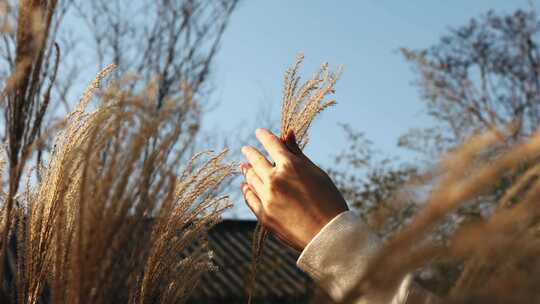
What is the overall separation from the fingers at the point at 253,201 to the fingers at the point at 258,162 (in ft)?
0.13

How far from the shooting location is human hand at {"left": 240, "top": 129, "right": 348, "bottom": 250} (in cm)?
113

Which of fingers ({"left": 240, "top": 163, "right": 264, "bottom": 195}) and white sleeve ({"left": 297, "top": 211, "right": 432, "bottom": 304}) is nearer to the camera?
white sleeve ({"left": 297, "top": 211, "right": 432, "bottom": 304})

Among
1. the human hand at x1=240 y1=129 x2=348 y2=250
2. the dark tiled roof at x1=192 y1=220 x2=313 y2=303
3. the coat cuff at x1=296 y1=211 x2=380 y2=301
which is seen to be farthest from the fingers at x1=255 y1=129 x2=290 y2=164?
the dark tiled roof at x1=192 y1=220 x2=313 y2=303

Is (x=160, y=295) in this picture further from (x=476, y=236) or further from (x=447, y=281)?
(x=476, y=236)

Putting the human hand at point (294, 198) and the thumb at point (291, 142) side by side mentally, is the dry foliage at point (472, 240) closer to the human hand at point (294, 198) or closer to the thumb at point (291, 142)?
the human hand at point (294, 198)

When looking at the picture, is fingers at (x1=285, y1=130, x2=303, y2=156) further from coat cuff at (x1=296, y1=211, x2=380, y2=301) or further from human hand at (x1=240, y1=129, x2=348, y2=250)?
coat cuff at (x1=296, y1=211, x2=380, y2=301)

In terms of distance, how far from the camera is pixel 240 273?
917 centimetres

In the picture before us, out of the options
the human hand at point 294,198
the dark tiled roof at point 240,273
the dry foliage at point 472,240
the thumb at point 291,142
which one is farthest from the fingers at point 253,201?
the dark tiled roof at point 240,273

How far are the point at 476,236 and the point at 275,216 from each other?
0.72 meters

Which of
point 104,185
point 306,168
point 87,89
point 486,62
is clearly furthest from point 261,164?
point 486,62

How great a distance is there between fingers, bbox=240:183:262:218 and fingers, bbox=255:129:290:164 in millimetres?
79

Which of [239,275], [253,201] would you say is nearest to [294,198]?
[253,201]

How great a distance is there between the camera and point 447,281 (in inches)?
24.0

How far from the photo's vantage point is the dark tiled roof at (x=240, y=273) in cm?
848
